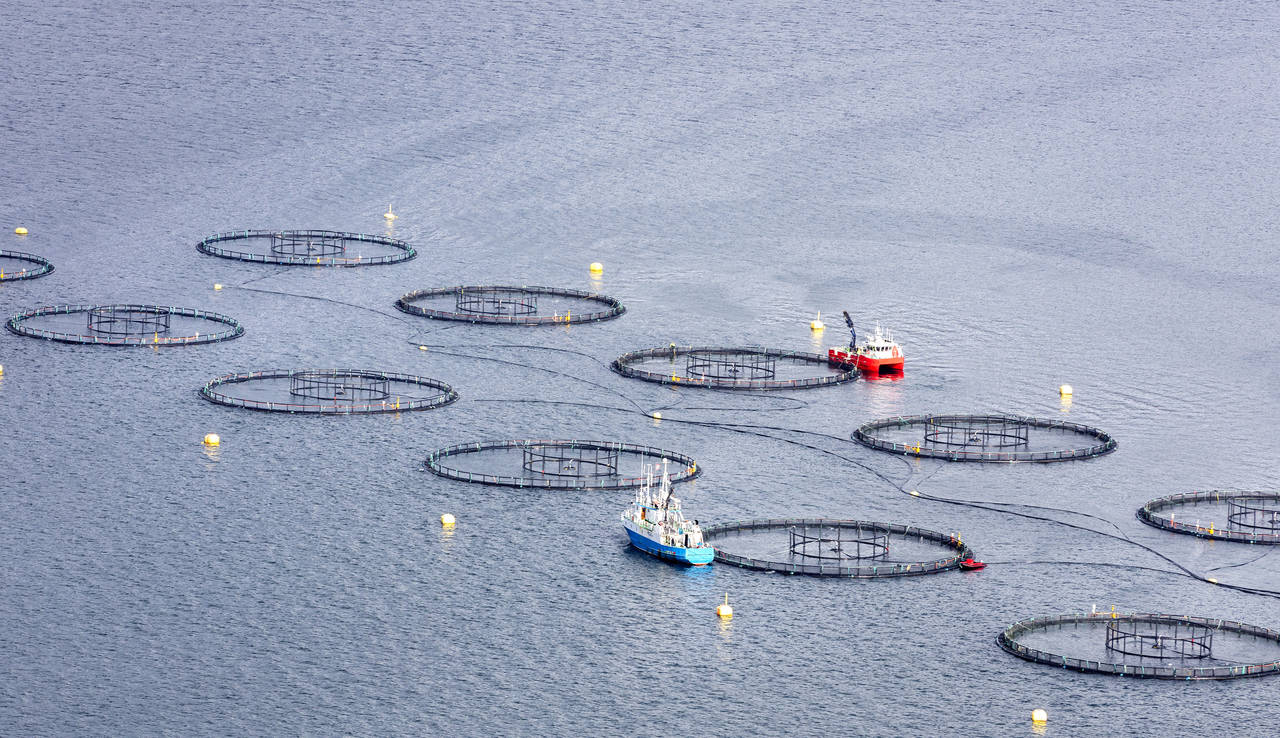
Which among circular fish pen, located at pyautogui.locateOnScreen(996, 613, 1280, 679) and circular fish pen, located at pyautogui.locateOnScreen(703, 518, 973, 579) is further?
circular fish pen, located at pyautogui.locateOnScreen(703, 518, 973, 579)

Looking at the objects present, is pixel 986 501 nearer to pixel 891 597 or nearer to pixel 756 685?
pixel 891 597

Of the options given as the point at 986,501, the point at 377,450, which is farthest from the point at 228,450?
the point at 986,501

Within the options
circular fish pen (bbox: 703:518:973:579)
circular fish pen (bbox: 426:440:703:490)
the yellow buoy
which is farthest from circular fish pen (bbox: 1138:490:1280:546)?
the yellow buoy

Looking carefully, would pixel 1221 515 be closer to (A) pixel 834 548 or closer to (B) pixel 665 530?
(A) pixel 834 548

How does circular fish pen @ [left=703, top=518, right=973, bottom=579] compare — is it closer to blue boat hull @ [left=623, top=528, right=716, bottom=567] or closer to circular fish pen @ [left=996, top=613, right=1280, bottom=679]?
blue boat hull @ [left=623, top=528, right=716, bottom=567]

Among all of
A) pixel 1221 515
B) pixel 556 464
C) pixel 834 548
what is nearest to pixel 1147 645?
pixel 834 548

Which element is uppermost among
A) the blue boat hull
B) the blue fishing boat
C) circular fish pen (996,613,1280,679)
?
the blue fishing boat

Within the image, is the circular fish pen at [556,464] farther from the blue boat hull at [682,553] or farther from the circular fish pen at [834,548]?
the blue boat hull at [682,553]
